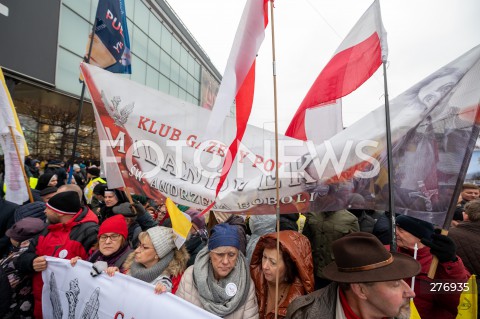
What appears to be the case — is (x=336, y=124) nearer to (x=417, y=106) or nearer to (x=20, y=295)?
(x=417, y=106)

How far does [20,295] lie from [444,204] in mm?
3465

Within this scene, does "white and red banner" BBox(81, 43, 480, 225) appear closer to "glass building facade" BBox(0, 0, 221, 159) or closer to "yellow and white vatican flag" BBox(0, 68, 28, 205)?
"yellow and white vatican flag" BBox(0, 68, 28, 205)

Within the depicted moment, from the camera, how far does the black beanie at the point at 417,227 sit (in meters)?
1.97

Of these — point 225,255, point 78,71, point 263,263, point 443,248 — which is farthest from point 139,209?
point 78,71

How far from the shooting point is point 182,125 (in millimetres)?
2398

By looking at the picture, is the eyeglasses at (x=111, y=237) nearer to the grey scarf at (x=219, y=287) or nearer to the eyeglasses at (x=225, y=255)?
the grey scarf at (x=219, y=287)

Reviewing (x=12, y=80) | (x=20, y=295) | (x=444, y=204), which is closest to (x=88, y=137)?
(x=12, y=80)

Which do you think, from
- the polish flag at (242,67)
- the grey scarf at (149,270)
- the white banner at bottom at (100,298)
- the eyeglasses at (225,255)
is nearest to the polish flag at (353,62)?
the polish flag at (242,67)

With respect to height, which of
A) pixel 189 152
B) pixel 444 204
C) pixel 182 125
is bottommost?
pixel 444 204

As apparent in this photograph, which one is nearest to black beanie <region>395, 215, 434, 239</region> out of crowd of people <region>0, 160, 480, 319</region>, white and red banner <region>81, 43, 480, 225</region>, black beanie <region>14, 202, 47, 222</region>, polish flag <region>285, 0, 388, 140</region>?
crowd of people <region>0, 160, 480, 319</region>

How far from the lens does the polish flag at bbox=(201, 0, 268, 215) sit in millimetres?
2056

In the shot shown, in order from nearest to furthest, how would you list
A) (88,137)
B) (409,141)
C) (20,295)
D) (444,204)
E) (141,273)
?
(444,204) < (409,141) < (141,273) < (20,295) < (88,137)

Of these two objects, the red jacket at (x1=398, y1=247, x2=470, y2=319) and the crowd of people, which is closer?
the crowd of people

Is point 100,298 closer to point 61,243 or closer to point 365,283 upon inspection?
point 61,243
